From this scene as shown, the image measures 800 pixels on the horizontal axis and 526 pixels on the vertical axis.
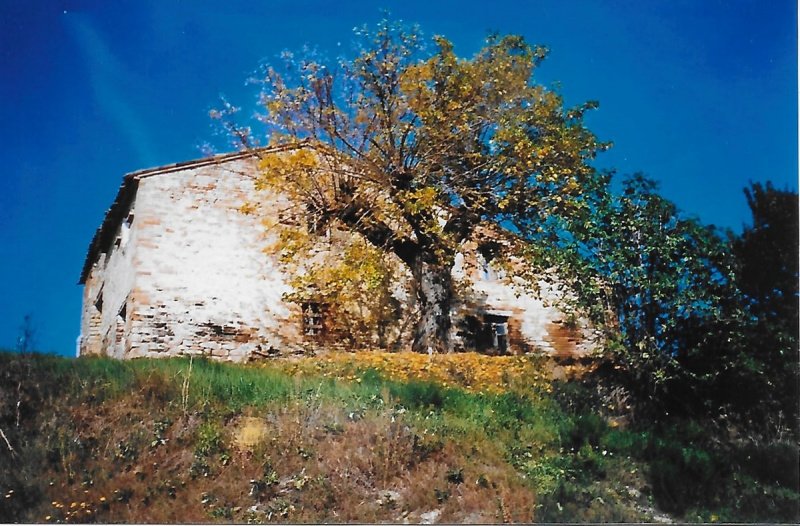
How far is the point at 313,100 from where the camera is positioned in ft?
25.5

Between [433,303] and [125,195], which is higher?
[125,195]

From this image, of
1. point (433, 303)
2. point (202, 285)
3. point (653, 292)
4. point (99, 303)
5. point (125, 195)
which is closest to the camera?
point (653, 292)

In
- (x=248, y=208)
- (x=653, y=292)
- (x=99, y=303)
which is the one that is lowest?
(x=653, y=292)

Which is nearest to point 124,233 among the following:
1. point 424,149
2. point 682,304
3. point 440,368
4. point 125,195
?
point 125,195

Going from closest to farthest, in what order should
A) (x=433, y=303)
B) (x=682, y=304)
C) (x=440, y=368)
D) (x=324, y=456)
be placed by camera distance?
(x=324, y=456), (x=682, y=304), (x=440, y=368), (x=433, y=303)

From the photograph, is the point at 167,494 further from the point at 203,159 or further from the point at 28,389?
the point at 203,159

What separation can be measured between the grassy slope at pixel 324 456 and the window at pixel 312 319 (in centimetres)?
120

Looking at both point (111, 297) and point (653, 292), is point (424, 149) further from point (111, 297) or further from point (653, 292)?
point (111, 297)

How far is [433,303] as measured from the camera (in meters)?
8.54

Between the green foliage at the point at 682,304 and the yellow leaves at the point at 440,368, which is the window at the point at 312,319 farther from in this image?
the green foliage at the point at 682,304

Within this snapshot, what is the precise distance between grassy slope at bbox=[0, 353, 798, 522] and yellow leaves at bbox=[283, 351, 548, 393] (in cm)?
40

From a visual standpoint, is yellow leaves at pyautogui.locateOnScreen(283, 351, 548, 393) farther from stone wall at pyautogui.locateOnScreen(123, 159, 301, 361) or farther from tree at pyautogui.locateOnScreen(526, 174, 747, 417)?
tree at pyautogui.locateOnScreen(526, 174, 747, 417)

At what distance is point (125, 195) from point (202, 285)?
1182 millimetres

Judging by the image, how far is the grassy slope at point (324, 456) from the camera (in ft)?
16.8
